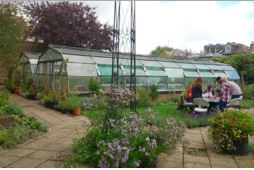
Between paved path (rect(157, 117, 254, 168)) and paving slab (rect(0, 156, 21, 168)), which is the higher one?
paving slab (rect(0, 156, 21, 168))

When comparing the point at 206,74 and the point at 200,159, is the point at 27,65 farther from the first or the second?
the point at 200,159

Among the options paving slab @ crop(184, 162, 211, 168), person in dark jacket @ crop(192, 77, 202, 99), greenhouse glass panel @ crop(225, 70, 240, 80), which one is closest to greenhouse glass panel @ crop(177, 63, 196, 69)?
greenhouse glass panel @ crop(225, 70, 240, 80)

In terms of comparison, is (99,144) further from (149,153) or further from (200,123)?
(200,123)

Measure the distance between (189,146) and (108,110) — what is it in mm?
1852

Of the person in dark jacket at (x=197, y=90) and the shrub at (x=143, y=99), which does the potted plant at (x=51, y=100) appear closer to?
the shrub at (x=143, y=99)

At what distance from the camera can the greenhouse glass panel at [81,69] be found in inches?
454

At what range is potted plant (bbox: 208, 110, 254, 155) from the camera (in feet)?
15.5

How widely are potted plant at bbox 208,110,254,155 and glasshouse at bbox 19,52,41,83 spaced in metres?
11.8

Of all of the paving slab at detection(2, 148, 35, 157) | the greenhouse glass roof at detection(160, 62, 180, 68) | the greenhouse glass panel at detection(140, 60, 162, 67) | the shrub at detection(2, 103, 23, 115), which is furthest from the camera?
the greenhouse glass roof at detection(160, 62, 180, 68)

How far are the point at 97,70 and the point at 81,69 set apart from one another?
815 millimetres

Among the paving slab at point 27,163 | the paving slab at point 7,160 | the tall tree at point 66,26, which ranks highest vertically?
the tall tree at point 66,26

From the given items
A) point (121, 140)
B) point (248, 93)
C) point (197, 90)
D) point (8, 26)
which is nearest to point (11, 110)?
point (8, 26)

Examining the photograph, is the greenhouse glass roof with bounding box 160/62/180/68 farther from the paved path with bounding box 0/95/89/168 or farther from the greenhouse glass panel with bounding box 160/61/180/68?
the paved path with bounding box 0/95/89/168

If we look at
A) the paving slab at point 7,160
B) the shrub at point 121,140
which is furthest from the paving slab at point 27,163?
the shrub at point 121,140
